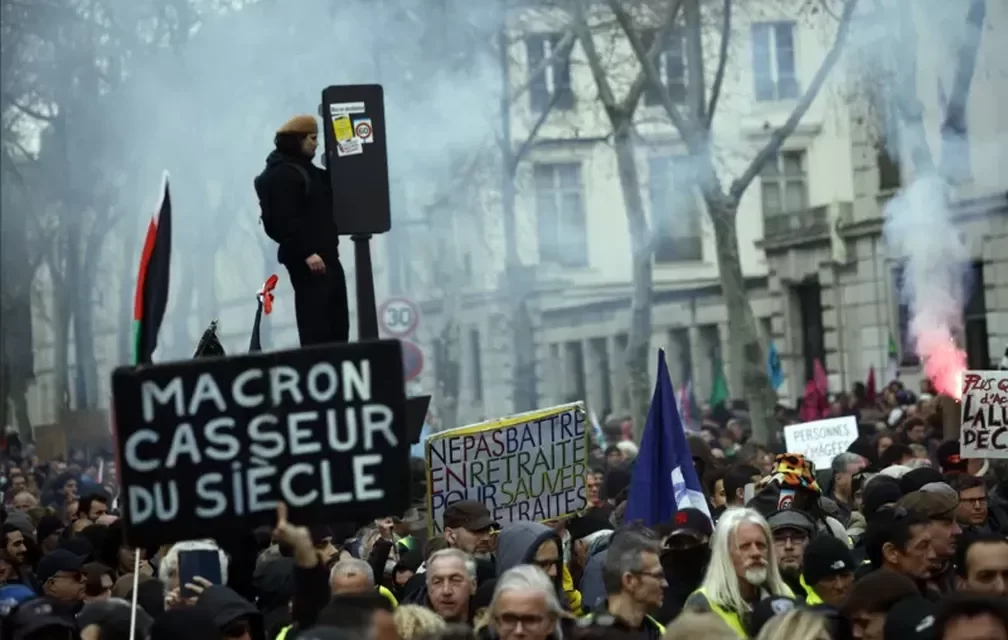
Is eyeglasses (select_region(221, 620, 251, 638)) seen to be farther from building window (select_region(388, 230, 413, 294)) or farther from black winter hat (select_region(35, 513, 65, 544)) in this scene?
building window (select_region(388, 230, 413, 294))

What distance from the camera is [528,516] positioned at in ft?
38.2

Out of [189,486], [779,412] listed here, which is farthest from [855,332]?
[189,486]

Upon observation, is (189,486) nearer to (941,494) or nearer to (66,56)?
(941,494)

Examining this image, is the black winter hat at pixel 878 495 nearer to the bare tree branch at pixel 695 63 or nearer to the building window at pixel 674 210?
the bare tree branch at pixel 695 63

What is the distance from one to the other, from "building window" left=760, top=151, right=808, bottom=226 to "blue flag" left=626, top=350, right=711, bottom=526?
107 ft

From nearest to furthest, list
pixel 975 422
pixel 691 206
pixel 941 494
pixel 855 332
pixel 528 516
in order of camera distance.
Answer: pixel 941 494
pixel 528 516
pixel 975 422
pixel 855 332
pixel 691 206

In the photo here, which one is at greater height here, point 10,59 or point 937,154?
point 10,59

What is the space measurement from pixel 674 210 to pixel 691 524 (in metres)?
34.1

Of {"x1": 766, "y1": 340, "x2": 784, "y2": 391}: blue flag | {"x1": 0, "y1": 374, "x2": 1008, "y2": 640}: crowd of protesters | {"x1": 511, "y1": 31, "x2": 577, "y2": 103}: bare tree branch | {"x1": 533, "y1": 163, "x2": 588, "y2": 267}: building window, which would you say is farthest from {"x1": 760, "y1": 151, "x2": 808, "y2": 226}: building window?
{"x1": 0, "y1": 374, "x2": 1008, "y2": 640}: crowd of protesters

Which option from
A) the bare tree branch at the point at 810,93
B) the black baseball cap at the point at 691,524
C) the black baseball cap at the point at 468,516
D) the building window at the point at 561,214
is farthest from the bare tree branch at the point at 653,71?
the black baseball cap at the point at 468,516

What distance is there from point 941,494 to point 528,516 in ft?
7.86

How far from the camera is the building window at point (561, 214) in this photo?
44.9 metres

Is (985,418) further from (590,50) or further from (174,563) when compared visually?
(590,50)

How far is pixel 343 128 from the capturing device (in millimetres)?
11602
